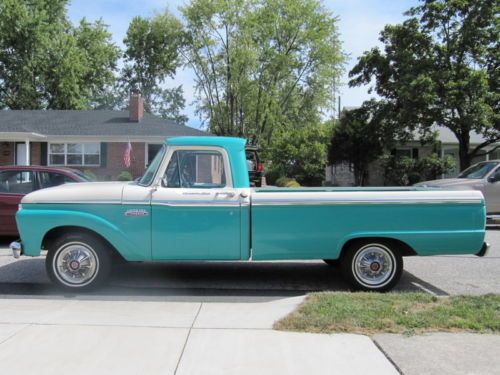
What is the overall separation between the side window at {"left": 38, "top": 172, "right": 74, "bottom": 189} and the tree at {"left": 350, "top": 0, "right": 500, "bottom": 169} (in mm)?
18144

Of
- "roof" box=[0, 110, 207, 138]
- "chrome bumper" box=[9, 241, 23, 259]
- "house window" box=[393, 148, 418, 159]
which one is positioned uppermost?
"roof" box=[0, 110, 207, 138]

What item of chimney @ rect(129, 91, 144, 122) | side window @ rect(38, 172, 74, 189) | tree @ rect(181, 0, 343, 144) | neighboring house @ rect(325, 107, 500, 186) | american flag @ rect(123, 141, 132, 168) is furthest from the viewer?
tree @ rect(181, 0, 343, 144)

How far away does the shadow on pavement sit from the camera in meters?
6.76

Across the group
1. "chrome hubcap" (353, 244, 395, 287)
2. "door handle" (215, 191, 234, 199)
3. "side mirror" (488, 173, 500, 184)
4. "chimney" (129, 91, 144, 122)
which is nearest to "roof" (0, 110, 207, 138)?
"chimney" (129, 91, 144, 122)

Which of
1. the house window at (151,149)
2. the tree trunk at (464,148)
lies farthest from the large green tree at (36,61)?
the tree trunk at (464,148)

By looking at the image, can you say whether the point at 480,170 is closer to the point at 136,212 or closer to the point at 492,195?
the point at 492,195

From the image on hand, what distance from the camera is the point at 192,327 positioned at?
5375mm

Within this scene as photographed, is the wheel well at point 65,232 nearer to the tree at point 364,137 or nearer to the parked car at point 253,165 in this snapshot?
the parked car at point 253,165

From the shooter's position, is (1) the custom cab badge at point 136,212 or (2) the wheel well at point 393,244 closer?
(1) the custom cab badge at point 136,212

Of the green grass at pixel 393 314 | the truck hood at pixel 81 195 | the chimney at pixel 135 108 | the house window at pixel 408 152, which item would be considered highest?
the chimney at pixel 135 108

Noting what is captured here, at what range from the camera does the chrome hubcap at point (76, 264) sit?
6758 mm

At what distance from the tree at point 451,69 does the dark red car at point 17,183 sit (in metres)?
18.2

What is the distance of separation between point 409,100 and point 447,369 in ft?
72.9

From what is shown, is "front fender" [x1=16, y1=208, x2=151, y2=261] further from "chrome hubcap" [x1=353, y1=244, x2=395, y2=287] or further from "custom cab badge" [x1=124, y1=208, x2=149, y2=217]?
"chrome hubcap" [x1=353, y1=244, x2=395, y2=287]
